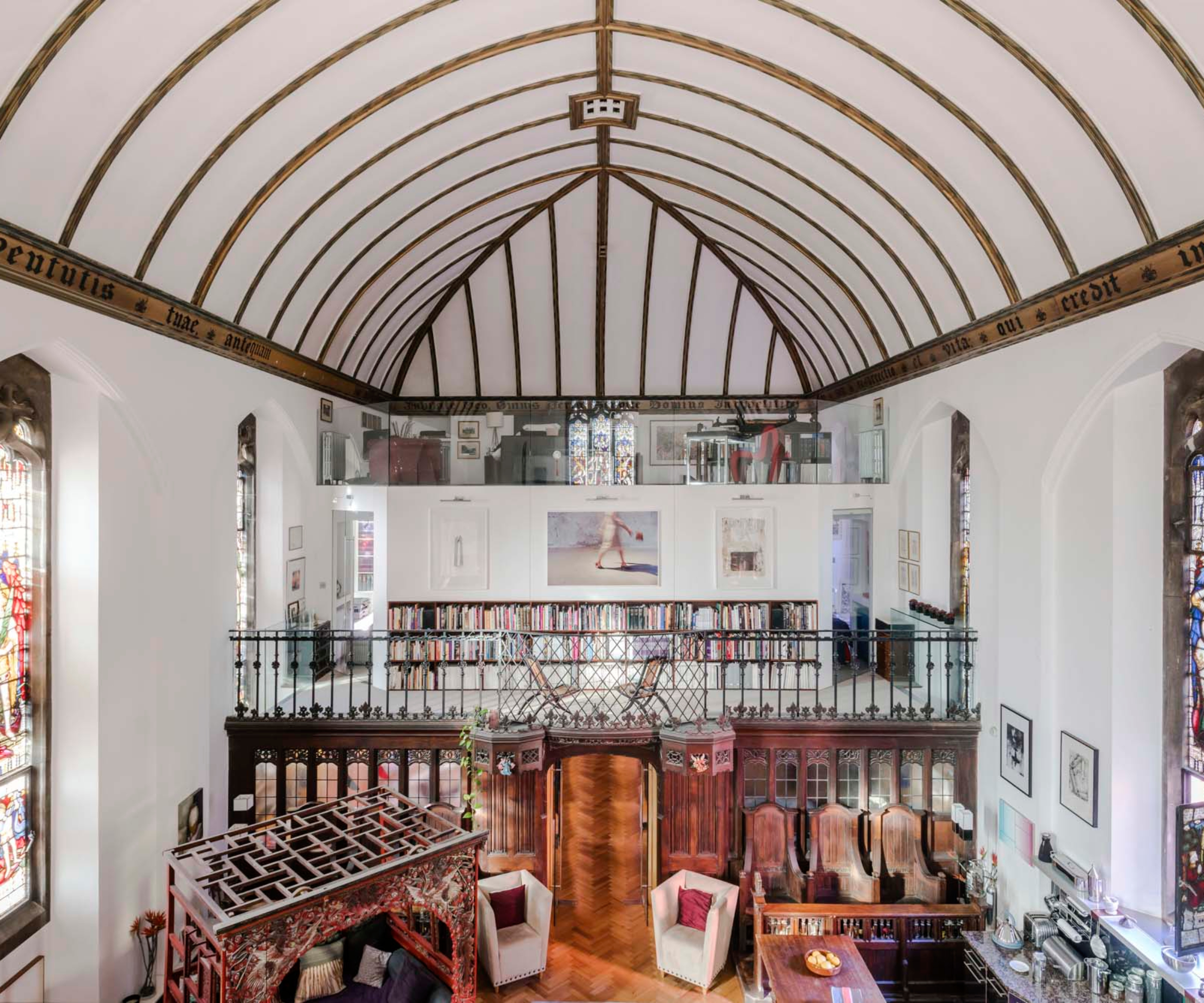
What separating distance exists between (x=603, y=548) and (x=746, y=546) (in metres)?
1.83

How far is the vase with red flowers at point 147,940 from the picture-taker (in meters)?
5.56

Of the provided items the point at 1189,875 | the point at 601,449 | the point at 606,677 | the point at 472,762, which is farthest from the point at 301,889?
→ the point at 601,449

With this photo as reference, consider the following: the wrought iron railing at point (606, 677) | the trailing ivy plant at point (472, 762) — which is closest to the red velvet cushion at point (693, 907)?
the wrought iron railing at point (606, 677)

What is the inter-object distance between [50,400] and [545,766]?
201 inches

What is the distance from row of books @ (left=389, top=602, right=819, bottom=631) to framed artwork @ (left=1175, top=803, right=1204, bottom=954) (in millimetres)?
4987

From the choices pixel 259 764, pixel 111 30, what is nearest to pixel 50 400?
pixel 111 30

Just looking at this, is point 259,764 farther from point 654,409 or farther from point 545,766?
point 654,409

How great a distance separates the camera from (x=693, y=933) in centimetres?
661

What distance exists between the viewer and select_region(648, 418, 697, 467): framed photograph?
29.3ft

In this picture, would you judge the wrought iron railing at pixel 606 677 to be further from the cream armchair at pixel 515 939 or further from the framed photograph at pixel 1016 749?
the cream armchair at pixel 515 939

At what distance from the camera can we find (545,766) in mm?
7141

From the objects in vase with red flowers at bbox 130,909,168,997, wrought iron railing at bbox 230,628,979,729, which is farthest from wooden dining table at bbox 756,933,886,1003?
vase with red flowers at bbox 130,909,168,997

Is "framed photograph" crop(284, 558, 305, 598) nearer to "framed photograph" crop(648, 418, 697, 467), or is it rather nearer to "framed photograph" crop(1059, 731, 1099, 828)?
"framed photograph" crop(648, 418, 697, 467)

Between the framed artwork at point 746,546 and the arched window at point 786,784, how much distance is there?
2.46 meters
